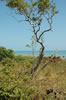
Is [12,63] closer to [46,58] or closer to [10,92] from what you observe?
[46,58]

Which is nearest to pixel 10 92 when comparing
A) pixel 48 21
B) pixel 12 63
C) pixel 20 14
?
pixel 12 63

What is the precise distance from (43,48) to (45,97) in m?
3.95

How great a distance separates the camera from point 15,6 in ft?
27.1

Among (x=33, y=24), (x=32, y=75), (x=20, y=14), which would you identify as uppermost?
(x=20, y=14)

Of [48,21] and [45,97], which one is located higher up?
[48,21]

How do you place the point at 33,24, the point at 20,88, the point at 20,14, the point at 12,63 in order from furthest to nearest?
the point at 20,14 < the point at 33,24 < the point at 12,63 < the point at 20,88

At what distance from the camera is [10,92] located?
11.1ft

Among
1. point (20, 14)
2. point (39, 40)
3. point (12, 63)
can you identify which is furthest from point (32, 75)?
point (20, 14)

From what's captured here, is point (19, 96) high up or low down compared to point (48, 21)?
down

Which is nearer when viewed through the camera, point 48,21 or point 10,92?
point 10,92

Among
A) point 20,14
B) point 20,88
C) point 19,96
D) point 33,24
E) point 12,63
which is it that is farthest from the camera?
point 20,14

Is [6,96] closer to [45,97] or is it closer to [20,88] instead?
[20,88]

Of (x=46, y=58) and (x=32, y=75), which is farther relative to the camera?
(x=46, y=58)

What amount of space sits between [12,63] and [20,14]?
3.52 metres
